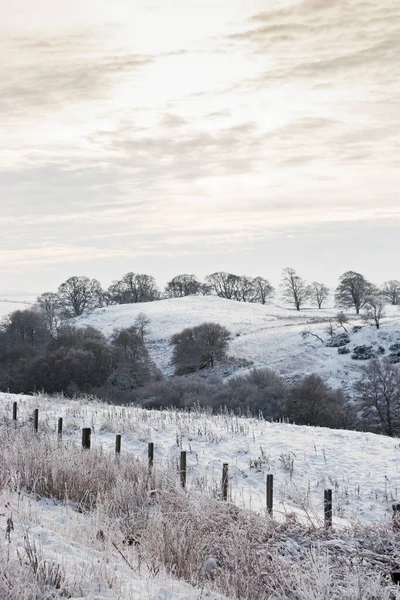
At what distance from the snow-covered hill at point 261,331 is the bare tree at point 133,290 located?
45.7 feet

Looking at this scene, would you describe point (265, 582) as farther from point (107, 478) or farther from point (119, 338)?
point (119, 338)

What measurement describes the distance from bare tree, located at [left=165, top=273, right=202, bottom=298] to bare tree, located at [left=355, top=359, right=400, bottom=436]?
245 ft

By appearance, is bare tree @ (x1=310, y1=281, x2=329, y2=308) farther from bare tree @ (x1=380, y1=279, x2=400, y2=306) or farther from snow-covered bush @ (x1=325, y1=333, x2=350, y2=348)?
snow-covered bush @ (x1=325, y1=333, x2=350, y2=348)

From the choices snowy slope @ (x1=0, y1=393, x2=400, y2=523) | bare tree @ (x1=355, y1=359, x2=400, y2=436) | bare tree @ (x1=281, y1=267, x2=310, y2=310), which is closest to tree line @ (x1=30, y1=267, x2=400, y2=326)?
bare tree @ (x1=281, y1=267, x2=310, y2=310)

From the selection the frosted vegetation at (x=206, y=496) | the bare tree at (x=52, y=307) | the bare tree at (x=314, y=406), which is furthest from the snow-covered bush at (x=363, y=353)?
the bare tree at (x=52, y=307)

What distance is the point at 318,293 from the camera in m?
117

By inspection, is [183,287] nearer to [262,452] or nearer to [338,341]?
[338,341]

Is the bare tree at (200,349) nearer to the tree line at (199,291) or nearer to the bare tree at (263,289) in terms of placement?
the tree line at (199,291)

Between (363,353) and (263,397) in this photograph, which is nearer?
(263,397)

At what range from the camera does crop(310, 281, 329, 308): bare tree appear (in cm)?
11631

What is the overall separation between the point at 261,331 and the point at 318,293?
44.1 meters

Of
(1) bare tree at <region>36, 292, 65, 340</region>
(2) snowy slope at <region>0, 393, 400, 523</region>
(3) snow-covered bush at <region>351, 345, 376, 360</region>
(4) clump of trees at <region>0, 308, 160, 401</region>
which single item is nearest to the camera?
(2) snowy slope at <region>0, 393, 400, 523</region>

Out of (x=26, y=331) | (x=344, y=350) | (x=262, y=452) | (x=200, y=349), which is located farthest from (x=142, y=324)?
(x=262, y=452)

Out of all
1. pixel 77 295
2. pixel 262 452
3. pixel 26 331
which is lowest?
pixel 262 452
